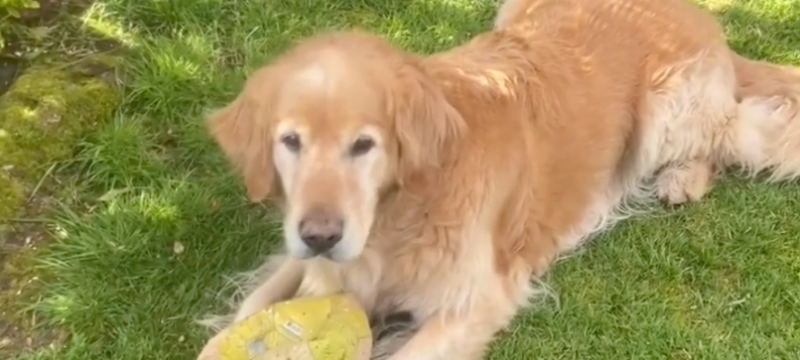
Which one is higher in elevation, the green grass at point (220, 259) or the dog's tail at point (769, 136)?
the dog's tail at point (769, 136)

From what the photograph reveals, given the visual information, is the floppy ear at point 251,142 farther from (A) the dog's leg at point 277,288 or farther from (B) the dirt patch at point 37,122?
(B) the dirt patch at point 37,122

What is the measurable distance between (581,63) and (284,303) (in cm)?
160

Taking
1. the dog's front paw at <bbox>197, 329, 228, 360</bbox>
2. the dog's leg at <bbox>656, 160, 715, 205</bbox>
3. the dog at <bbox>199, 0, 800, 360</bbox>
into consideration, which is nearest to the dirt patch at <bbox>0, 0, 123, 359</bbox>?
the dog's front paw at <bbox>197, 329, 228, 360</bbox>

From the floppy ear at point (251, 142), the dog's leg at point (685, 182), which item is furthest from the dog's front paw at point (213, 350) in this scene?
the dog's leg at point (685, 182)

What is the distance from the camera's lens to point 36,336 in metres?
3.75

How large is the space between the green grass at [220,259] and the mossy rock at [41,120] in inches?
3.8

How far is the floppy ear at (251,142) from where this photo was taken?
3.20m

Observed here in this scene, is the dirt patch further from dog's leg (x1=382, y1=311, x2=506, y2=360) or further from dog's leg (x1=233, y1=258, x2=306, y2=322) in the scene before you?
dog's leg (x1=382, y1=311, x2=506, y2=360)

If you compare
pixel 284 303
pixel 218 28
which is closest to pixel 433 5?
pixel 218 28

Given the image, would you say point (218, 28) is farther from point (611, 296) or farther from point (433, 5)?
point (611, 296)

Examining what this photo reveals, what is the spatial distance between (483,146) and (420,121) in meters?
0.46

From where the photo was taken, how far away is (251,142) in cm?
324

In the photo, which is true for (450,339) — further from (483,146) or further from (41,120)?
(41,120)

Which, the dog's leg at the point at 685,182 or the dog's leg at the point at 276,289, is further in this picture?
the dog's leg at the point at 685,182
